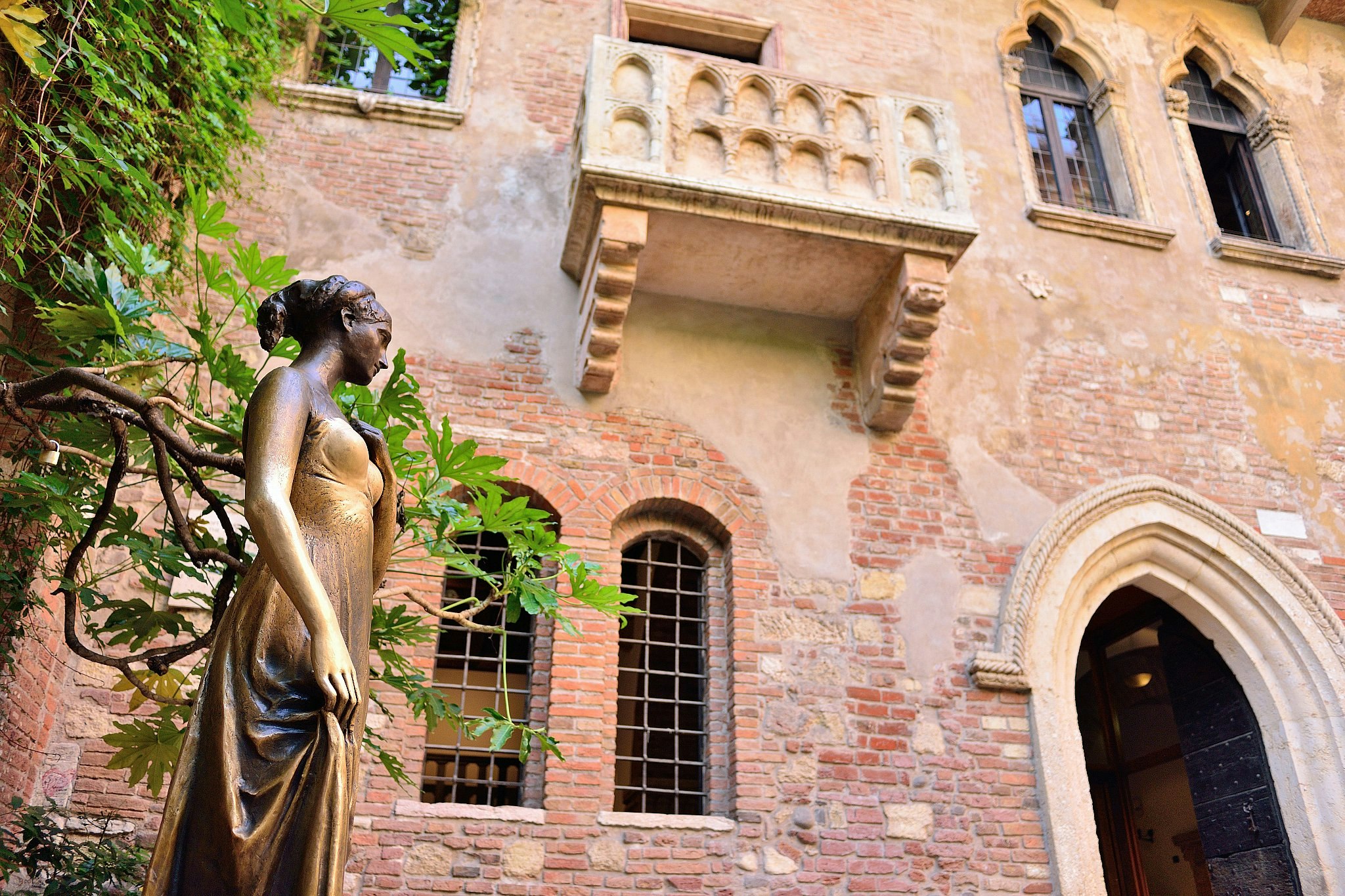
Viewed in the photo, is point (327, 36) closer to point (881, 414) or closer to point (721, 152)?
point (721, 152)

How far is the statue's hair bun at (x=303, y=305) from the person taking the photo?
270 centimetres

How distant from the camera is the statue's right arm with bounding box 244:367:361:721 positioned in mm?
2127

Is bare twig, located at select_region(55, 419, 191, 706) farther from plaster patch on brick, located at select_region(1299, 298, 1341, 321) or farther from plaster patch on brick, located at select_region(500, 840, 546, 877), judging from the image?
plaster patch on brick, located at select_region(1299, 298, 1341, 321)

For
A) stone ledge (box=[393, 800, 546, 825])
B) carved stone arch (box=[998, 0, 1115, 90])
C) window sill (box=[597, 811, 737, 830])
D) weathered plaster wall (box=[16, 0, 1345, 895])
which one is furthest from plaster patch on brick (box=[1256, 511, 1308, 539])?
stone ledge (box=[393, 800, 546, 825])

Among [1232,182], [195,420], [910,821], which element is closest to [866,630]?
[910,821]

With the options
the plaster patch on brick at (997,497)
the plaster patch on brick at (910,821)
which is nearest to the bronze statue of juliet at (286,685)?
the plaster patch on brick at (910,821)

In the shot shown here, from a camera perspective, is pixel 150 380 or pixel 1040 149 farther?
pixel 1040 149

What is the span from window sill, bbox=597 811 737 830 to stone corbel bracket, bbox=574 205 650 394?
96.6 inches

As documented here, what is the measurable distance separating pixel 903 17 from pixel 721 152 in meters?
3.17

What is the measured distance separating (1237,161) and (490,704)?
768 cm

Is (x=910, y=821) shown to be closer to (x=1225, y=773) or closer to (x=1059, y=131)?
(x=1225, y=773)

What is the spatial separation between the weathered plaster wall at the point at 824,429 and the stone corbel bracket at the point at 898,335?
0.18 meters

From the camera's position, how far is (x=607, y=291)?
637 centimetres

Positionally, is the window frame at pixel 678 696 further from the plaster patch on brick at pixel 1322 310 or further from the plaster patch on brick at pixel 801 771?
the plaster patch on brick at pixel 1322 310
